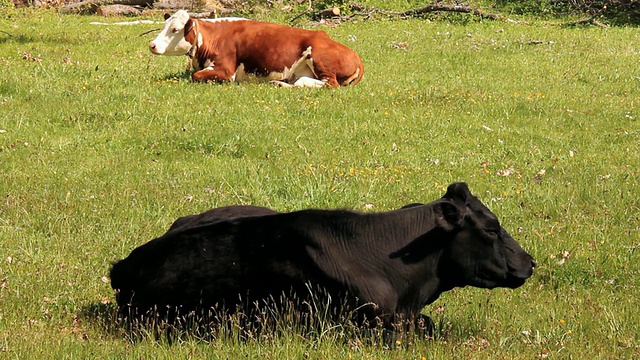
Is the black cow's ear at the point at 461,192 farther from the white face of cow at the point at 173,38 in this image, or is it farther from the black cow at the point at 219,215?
the white face of cow at the point at 173,38

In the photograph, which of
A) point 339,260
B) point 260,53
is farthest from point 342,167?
point 260,53

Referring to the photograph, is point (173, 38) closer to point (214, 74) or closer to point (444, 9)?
point (214, 74)

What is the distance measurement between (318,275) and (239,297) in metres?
0.61

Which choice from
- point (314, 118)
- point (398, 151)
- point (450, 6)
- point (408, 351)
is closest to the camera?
point (408, 351)

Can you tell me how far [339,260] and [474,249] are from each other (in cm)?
104

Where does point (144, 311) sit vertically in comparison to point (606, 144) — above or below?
above

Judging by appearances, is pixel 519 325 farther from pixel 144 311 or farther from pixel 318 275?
pixel 144 311

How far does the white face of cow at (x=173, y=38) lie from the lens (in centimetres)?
1877

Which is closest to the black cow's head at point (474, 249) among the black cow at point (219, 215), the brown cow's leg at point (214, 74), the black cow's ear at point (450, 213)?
the black cow's ear at point (450, 213)

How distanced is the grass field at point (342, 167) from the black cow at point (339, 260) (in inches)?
14.7

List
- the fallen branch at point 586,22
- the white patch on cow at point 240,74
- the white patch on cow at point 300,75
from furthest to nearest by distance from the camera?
the fallen branch at point 586,22 → the white patch on cow at point 240,74 → the white patch on cow at point 300,75

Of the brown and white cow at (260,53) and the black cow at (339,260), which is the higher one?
the black cow at (339,260)

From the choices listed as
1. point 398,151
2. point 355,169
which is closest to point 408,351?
point 355,169

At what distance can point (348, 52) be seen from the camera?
18.5 meters
